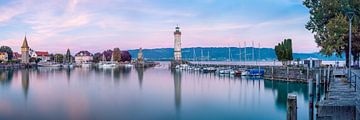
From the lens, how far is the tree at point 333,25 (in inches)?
1096

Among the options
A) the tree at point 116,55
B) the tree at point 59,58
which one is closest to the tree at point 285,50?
the tree at point 116,55

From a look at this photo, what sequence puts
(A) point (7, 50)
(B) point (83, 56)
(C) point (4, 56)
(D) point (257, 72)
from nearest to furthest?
(D) point (257, 72)
(C) point (4, 56)
(A) point (7, 50)
(B) point (83, 56)

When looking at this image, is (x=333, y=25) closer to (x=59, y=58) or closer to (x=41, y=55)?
(x=59, y=58)

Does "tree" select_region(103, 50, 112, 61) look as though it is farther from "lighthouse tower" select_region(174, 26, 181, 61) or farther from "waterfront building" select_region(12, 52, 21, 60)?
"lighthouse tower" select_region(174, 26, 181, 61)

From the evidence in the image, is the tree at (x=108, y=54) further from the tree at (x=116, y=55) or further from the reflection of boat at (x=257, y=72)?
the reflection of boat at (x=257, y=72)

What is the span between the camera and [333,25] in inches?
1088

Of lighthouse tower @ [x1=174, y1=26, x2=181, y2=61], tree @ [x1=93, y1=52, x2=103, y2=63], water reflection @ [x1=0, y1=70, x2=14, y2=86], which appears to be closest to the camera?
water reflection @ [x1=0, y1=70, x2=14, y2=86]

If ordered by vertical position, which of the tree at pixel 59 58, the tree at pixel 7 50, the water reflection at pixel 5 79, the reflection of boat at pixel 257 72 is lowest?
the water reflection at pixel 5 79

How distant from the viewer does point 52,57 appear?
16175 cm

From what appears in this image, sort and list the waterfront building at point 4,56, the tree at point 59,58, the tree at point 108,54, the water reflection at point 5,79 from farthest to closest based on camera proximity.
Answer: the tree at point 108,54
the tree at point 59,58
the waterfront building at point 4,56
the water reflection at point 5,79

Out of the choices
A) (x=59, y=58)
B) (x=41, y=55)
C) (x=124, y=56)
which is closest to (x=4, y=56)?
(x=59, y=58)

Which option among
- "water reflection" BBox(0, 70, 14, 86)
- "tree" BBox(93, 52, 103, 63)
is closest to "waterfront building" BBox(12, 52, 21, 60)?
"tree" BBox(93, 52, 103, 63)

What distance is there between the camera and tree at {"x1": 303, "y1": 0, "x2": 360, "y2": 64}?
27.8 metres

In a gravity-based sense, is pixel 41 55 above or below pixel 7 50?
below
